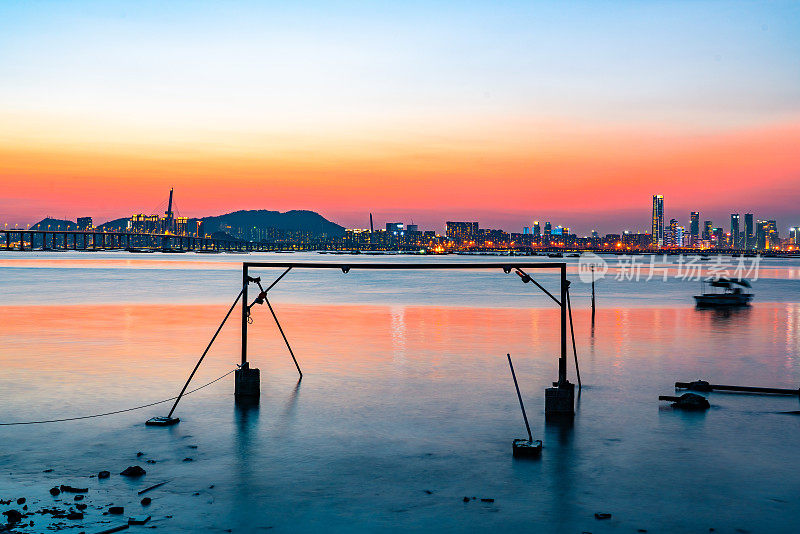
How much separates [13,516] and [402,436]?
326 inches

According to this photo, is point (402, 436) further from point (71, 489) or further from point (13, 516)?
point (13, 516)

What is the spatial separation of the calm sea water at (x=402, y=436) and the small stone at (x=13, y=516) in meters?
0.46

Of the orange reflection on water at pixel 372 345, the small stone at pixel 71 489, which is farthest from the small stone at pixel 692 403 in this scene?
the small stone at pixel 71 489

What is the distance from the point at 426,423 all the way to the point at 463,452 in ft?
9.25

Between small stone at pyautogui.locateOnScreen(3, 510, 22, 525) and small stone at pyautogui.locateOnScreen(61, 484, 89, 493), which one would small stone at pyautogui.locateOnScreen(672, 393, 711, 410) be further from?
small stone at pyautogui.locateOnScreen(3, 510, 22, 525)

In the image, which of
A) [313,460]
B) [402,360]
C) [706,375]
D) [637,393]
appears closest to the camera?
[313,460]

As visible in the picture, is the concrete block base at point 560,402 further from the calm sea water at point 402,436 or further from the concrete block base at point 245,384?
the concrete block base at point 245,384

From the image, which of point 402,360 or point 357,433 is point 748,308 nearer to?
point 402,360

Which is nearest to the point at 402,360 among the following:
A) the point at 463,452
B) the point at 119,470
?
the point at 463,452

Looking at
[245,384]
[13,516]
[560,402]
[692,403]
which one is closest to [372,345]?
[245,384]

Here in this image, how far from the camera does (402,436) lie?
1655 centimetres

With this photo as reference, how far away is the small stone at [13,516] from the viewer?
10.6 m

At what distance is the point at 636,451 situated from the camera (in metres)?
15.5

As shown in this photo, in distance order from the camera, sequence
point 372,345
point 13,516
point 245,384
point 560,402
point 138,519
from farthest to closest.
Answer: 1. point 372,345
2. point 245,384
3. point 560,402
4. point 138,519
5. point 13,516
